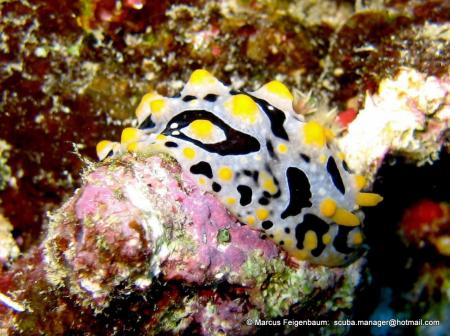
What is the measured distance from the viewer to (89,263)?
82.5 inches

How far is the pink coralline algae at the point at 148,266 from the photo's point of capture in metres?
2.12

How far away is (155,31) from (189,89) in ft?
3.43

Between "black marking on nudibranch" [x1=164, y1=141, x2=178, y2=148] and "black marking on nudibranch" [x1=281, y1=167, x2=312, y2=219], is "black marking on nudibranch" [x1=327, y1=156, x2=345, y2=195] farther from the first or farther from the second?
"black marking on nudibranch" [x1=164, y1=141, x2=178, y2=148]

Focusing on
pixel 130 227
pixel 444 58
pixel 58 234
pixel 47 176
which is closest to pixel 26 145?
pixel 47 176

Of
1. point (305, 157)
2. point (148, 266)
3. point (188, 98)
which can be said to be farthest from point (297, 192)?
point (148, 266)

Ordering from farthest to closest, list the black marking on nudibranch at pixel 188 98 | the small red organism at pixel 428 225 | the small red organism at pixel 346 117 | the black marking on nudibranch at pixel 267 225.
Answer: the small red organism at pixel 428 225
the small red organism at pixel 346 117
the black marking on nudibranch at pixel 188 98
the black marking on nudibranch at pixel 267 225

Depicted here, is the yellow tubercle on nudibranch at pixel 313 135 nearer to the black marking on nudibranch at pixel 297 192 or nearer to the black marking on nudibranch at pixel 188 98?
the black marking on nudibranch at pixel 297 192

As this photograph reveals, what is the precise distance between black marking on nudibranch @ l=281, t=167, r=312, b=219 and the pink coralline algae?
0.30 m

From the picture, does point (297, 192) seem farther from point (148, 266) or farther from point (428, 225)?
point (428, 225)

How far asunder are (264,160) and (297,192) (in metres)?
0.37

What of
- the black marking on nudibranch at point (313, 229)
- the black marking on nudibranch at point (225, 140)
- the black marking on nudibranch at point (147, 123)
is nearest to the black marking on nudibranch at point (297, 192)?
the black marking on nudibranch at point (313, 229)

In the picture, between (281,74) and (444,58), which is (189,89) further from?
(444,58)

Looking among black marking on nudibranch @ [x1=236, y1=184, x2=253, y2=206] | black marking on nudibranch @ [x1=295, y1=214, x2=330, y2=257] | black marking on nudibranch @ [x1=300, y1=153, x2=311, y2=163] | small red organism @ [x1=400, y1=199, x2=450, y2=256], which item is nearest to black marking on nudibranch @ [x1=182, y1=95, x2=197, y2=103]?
black marking on nudibranch @ [x1=236, y1=184, x2=253, y2=206]

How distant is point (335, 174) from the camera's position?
3148mm
